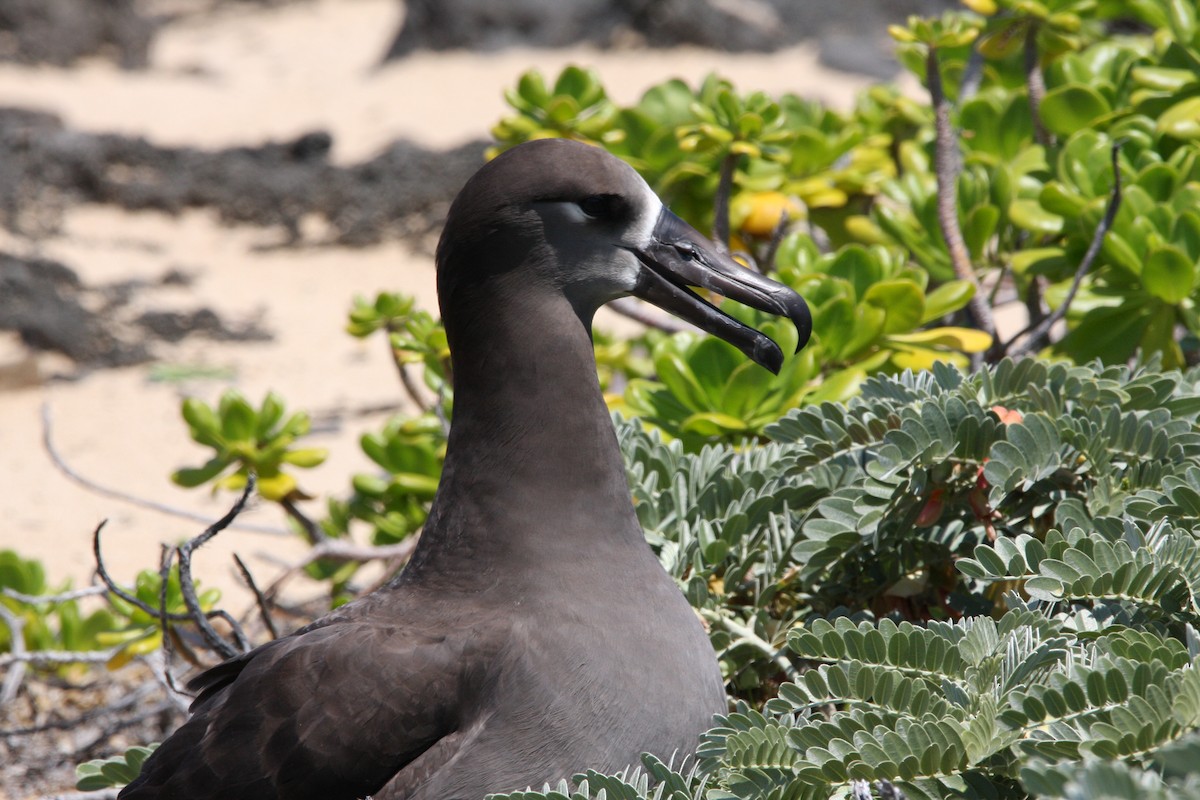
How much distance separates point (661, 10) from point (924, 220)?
10.7 metres

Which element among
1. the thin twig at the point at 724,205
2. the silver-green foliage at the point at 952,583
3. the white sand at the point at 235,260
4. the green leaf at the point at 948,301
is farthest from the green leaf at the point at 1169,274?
the white sand at the point at 235,260

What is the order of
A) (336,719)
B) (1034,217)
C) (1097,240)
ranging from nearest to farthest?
(336,719), (1097,240), (1034,217)

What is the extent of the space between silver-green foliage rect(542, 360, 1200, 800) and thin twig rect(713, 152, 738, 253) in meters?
0.61

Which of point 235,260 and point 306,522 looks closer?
A: point 306,522

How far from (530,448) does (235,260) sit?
8312mm

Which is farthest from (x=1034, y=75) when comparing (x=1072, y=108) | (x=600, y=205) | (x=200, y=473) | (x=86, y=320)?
(x=86, y=320)

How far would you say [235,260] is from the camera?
9.88 meters

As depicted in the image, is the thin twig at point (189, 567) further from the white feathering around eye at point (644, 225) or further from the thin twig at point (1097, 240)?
the thin twig at point (1097, 240)

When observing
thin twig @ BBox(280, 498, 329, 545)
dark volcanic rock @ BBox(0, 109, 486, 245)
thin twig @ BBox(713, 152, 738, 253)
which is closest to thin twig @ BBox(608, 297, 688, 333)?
thin twig @ BBox(713, 152, 738, 253)

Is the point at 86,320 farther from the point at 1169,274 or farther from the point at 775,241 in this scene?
the point at 1169,274

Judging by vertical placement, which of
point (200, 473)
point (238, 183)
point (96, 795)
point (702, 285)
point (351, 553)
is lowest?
point (96, 795)

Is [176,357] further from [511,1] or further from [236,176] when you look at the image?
[511,1]

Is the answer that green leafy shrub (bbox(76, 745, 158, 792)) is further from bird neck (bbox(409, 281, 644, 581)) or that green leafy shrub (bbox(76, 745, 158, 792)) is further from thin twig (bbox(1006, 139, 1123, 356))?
thin twig (bbox(1006, 139, 1123, 356))

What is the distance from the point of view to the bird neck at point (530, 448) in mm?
2090
